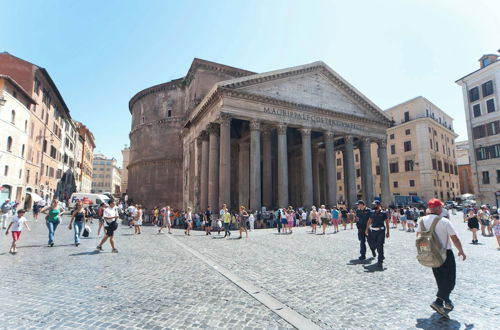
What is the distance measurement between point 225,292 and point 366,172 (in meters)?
24.5

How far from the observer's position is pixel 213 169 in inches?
828

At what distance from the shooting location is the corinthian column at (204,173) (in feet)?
75.3

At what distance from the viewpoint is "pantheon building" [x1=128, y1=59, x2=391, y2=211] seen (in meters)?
20.6

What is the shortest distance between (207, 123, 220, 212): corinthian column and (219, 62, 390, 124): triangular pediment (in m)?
3.94

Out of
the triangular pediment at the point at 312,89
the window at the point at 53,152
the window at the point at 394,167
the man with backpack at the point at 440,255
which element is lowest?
the man with backpack at the point at 440,255

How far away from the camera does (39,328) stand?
10.9 ft

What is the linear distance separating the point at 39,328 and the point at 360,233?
691 cm

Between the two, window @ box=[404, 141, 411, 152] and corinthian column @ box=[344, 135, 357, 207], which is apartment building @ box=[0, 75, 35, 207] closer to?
corinthian column @ box=[344, 135, 357, 207]

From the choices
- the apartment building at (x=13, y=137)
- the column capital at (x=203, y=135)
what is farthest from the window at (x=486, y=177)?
the apartment building at (x=13, y=137)

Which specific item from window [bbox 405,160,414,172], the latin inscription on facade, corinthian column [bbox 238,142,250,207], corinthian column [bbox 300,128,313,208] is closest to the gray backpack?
corinthian column [bbox 300,128,313,208]

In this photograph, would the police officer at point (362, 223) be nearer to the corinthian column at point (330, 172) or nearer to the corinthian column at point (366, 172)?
the corinthian column at point (330, 172)

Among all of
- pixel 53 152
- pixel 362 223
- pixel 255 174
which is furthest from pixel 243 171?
pixel 53 152

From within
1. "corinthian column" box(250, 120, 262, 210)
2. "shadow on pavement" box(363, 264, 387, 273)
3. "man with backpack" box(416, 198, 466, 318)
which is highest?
"corinthian column" box(250, 120, 262, 210)

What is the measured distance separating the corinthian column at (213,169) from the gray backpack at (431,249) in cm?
1684
